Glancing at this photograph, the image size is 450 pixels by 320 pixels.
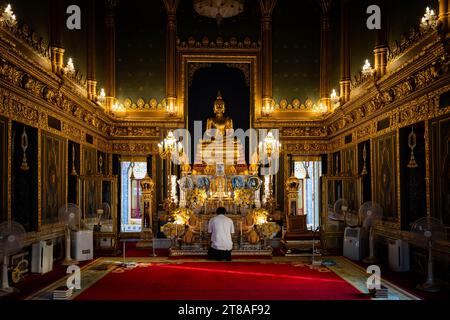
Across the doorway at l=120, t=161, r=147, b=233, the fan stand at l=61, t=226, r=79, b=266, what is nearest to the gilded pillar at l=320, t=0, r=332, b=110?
the doorway at l=120, t=161, r=147, b=233

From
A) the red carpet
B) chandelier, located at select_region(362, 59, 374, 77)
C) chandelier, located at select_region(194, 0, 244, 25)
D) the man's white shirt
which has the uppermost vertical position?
chandelier, located at select_region(194, 0, 244, 25)

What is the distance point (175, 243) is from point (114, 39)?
25.2 ft

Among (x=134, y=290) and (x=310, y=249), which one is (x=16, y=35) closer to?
(x=134, y=290)

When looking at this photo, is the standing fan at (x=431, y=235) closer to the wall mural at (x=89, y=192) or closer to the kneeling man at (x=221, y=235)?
the kneeling man at (x=221, y=235)

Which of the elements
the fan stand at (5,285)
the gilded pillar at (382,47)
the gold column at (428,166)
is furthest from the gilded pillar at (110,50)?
the gold column at (428,166)

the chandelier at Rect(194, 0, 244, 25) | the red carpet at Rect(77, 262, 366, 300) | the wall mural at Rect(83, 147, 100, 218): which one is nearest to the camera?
the red carpet at Rect(77, 262, 366, 300)

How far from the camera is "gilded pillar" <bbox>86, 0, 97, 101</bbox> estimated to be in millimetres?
13586

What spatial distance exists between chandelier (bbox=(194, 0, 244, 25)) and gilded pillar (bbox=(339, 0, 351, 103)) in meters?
2.95

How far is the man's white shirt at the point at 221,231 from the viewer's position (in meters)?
9.68

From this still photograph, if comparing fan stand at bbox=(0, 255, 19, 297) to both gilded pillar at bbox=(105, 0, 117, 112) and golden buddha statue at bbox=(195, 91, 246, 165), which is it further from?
gilded pillar at bbox=(105, 0, 117, 112)

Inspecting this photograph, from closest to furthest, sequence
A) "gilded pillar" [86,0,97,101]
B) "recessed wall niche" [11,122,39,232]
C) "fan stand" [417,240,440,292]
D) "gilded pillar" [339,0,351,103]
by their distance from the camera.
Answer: "fan stand" [417,240,440,292] → "recessed wall niche" [11,122,39,232] → "gilded pillar" [339,0,351,103] → "gilded pillar" [86,0,97,101]

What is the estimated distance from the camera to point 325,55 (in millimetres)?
15484

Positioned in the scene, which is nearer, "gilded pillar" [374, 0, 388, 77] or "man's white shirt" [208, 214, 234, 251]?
"man's white shirt" [208, 214, 234, 251]

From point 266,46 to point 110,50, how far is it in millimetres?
4949
